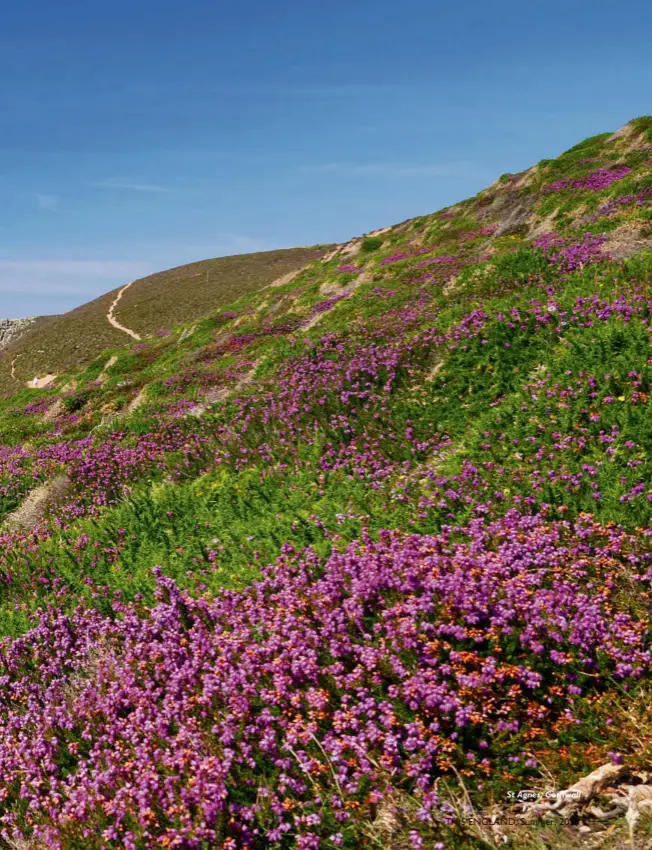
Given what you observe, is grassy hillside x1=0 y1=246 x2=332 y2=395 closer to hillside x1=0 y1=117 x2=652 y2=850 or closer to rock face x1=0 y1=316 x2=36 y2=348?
rock face x1=0 y1=316 x2=36 y2=348

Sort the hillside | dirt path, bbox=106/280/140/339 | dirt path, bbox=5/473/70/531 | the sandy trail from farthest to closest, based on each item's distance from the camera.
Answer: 1. dirt path, bbox=106/280/140/339
2. the sandy trail
3. dirt path, bbox=5/473/70/531
4. the hillside

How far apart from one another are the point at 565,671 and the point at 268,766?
2.54 m

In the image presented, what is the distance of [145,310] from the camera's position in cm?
10394

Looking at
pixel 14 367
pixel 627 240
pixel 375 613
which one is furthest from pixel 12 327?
pixel 375 613

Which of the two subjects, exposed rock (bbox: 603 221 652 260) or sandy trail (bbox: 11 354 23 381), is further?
sandy trail (bbox: 11 354 23 381)

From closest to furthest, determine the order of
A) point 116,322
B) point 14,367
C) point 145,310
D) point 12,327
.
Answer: point 14,367 → point 116,322 → point 145,310 → point 12,327

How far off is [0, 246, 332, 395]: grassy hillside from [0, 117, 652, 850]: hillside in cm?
6858

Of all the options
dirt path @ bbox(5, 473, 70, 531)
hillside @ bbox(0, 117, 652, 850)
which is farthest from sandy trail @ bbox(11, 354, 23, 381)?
hillside @ bbox(0, 117, 652, 850)

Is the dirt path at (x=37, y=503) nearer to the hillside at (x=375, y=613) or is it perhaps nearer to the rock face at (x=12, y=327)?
the hillside at (x=375, y=613)

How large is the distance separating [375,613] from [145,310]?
350ft

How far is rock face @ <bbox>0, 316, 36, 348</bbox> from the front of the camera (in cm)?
16034

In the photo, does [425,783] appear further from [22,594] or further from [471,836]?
[22,594]

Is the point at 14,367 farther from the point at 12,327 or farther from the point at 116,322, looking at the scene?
the point at 12,327

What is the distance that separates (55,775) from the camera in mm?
5168
